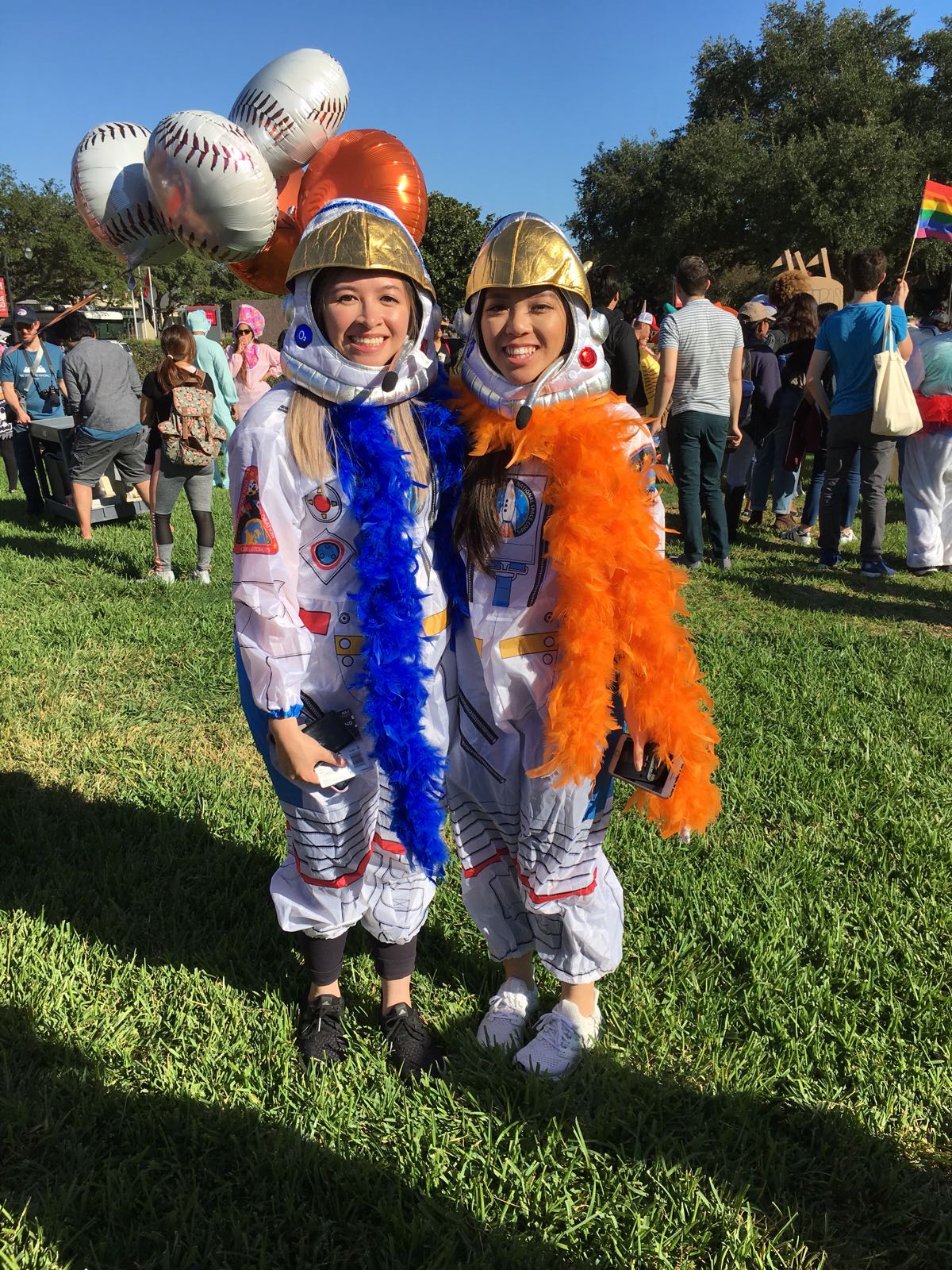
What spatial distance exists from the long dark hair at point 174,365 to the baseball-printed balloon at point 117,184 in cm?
358

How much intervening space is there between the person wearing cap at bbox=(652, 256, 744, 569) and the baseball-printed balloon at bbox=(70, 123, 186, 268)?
158 inches

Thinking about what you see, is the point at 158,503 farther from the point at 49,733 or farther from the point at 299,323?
the point at 299,323

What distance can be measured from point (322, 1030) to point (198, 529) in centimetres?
455

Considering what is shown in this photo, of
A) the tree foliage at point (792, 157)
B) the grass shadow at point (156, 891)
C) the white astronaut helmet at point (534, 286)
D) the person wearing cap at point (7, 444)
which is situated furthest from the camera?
the tree foliage at point (792, 157)

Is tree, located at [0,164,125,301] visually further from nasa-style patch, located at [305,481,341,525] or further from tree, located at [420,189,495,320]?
nasa-style patch, located at [305,481,341,525]

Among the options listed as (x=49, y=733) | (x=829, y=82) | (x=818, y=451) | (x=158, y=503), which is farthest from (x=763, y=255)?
(x=49, y=733)

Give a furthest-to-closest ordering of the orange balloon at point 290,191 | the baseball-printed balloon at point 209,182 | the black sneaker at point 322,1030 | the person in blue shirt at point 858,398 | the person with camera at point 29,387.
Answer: the person with camera at point 29,387
the person in blue shirt at point 858,398
the orange balloon at point 290,191
the black sneaker at point 322,1030
the baseball-printed balloon at point 209,182

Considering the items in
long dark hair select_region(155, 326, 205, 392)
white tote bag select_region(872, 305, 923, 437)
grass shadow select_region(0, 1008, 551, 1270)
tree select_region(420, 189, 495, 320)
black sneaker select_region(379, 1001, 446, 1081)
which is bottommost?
grass shadow select_region(0, 1008, 551, 1270)

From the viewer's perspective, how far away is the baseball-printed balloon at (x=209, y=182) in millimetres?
1987

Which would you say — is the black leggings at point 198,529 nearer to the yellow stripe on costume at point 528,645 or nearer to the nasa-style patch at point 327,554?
the nasa-style patch at point 327,554

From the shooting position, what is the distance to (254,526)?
5.72ft

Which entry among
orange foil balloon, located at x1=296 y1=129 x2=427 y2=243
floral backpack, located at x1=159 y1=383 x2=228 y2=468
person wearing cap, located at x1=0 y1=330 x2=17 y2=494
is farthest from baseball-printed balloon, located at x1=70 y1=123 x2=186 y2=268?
person wearing cap, located at x1=0 y1=330 x2=17 y2=494

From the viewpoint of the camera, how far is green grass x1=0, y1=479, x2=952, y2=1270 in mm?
1693

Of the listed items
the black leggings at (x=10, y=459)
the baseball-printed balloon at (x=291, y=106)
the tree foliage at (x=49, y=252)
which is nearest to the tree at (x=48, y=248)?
the tree foliage at (x=49, y=252)
